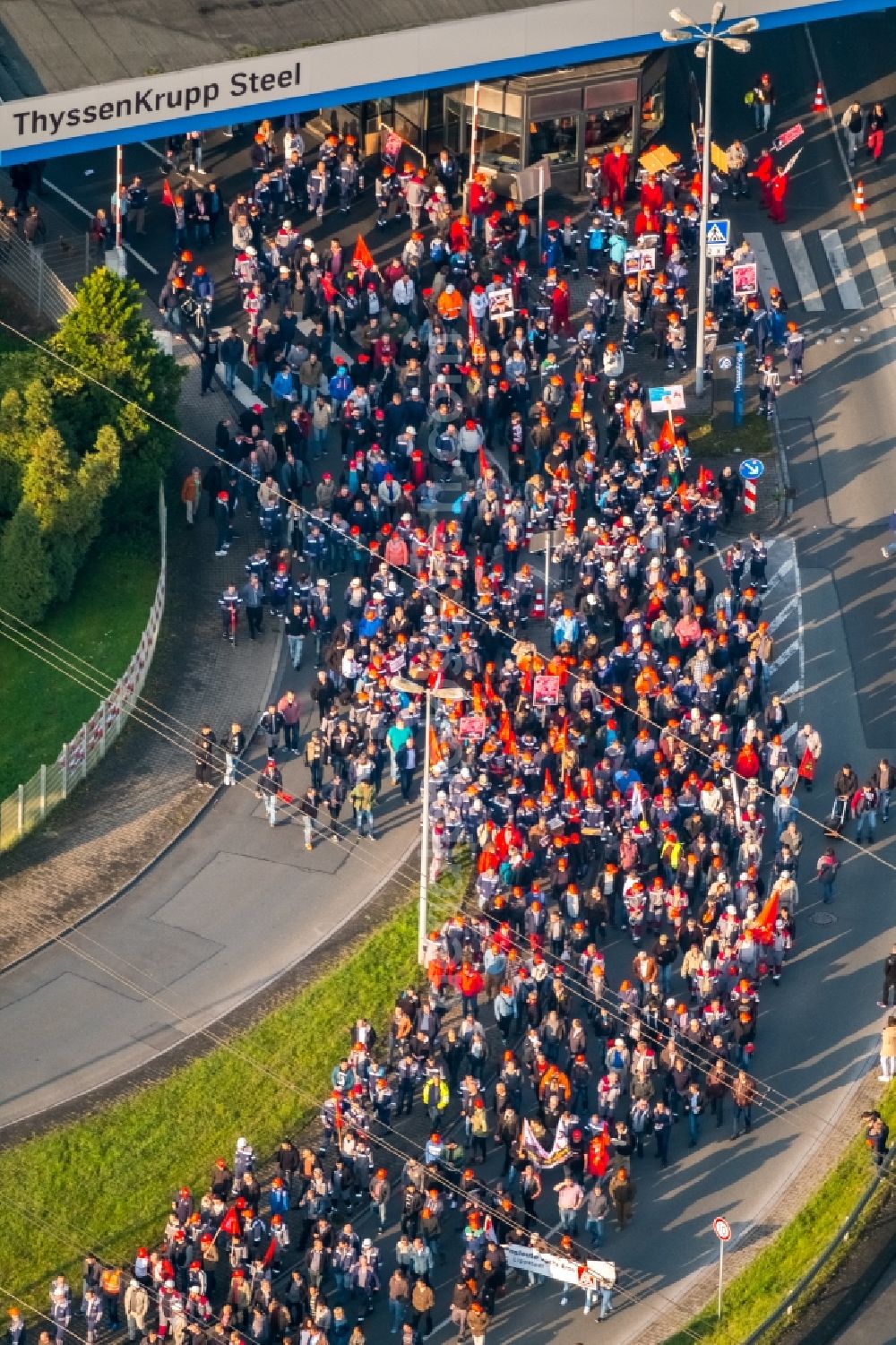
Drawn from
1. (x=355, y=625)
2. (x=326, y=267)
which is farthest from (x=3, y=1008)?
(x=326, y=267)

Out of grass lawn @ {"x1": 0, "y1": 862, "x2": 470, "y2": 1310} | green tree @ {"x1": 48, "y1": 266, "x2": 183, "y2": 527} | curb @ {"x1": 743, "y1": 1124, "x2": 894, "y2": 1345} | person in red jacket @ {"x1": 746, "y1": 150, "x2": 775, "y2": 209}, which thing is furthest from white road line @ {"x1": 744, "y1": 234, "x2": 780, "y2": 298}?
curb @ {"x1": 743, "y1": 1124, "x2": 894, "y2": 1345}

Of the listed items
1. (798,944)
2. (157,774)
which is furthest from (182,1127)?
(798,944)

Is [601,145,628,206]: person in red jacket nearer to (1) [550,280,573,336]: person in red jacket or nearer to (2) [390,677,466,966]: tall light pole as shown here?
(1) [550,280,573,336]: person in red jacket

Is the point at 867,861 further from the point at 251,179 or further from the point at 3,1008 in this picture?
the point at 251,179

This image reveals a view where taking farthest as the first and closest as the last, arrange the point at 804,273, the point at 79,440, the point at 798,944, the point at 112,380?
1. the point at 804,273
2. the point at 112,380
3. the point at 79,440
4. the point at 798,944

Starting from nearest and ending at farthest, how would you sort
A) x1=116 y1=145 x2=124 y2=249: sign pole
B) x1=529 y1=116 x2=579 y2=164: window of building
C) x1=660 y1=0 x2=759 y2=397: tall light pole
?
x1=660 y1=0 x2=759 y2=397: tall light pole < x1=116 y1=145 x2=124 y2=249: sign pole < x1=529 y1=116 x2=579 y2=164: window of building

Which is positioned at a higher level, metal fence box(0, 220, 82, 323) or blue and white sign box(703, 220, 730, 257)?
metal fence box(0, 220, 82, 323)

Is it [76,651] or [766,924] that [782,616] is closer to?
[766,924]
